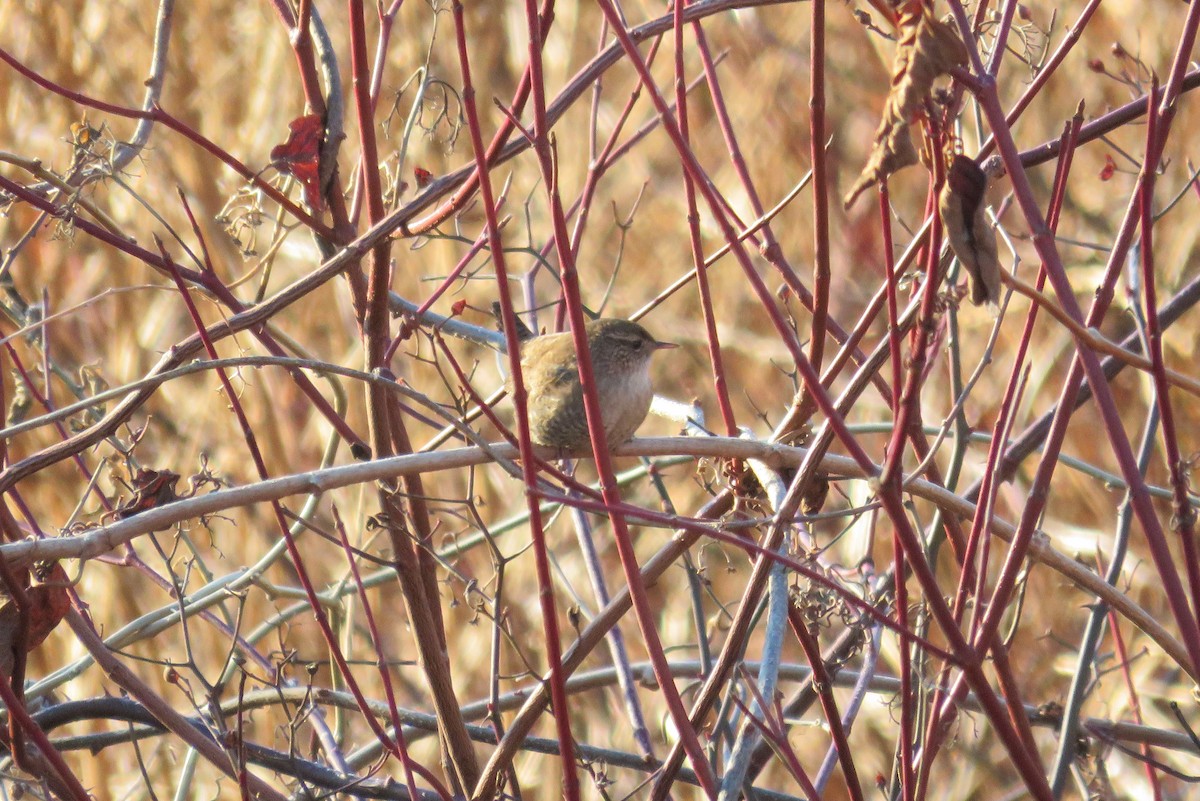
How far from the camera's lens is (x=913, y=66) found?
3.64 feet

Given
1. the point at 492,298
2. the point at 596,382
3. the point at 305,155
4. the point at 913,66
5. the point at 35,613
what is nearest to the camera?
the point at 913,66

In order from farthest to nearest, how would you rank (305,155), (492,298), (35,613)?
(492,298)
(305,155)
(35,613)

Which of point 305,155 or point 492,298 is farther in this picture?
point 492,298

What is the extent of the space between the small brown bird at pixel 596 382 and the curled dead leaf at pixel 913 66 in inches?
68.5

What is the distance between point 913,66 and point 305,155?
1247 millimetres

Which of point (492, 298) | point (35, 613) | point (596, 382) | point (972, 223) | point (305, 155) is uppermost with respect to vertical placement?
point (492, 298)

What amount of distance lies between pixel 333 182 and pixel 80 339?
4.97m

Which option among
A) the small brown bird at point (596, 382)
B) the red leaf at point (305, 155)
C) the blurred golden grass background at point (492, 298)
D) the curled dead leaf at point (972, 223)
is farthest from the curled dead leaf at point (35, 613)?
the blurred golden grass background at point (492, 298)

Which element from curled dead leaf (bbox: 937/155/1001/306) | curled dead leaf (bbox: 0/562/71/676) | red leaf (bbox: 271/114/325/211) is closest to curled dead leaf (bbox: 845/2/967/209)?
curled dead leaf (bbox: 937/155/1001/306)

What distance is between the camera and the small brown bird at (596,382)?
2961 mm

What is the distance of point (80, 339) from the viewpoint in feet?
21.6

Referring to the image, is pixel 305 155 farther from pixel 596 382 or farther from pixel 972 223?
pixel 972 223

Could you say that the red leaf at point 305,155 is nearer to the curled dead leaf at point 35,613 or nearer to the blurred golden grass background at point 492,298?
the curled dead leaf at point 35,613

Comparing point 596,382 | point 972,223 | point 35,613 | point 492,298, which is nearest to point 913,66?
point 972,223
